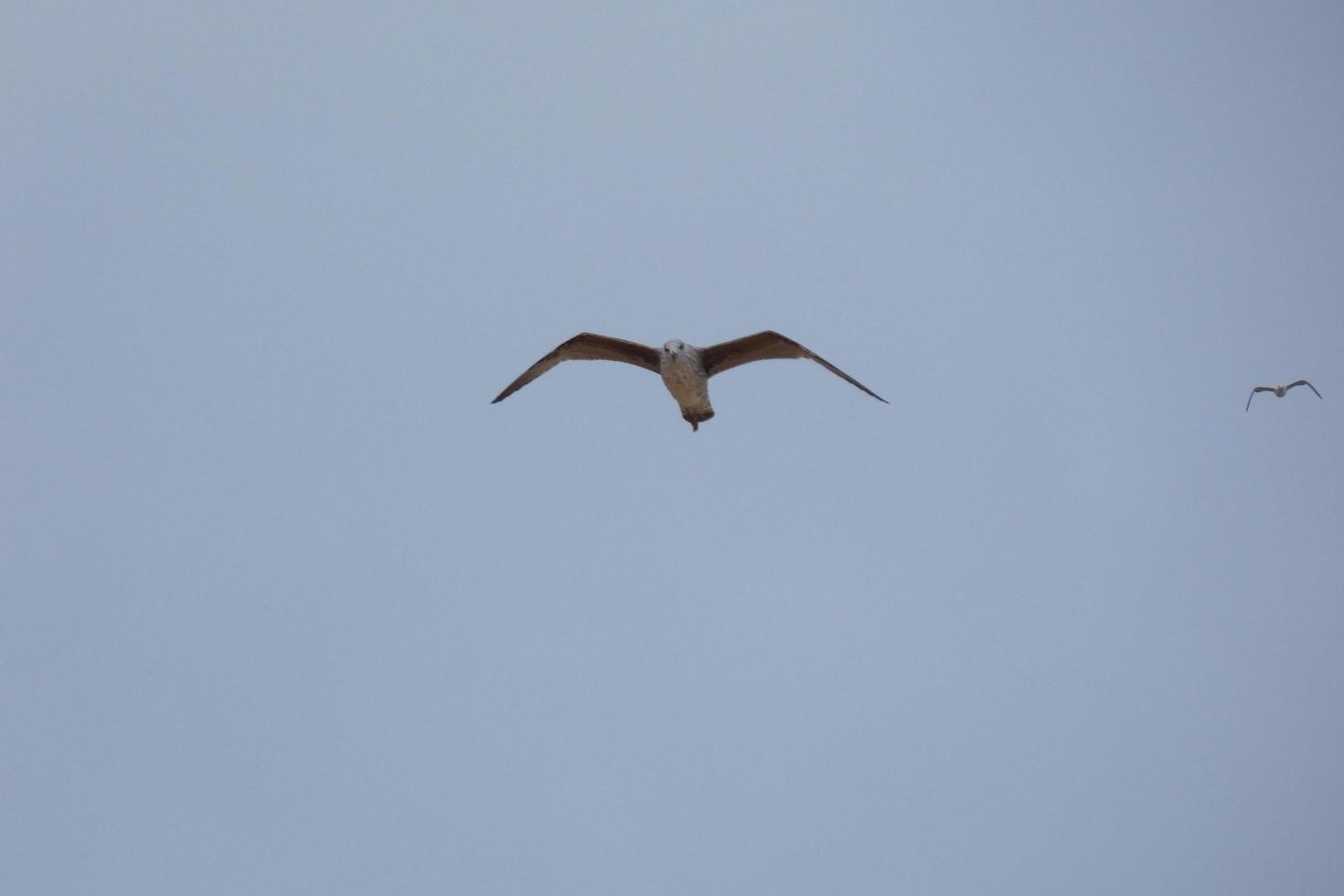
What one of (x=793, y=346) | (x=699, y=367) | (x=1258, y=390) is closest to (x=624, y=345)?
(x=699, y=367)

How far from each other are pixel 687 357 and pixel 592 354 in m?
3.53

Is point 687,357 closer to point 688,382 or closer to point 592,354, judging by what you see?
point 688,382

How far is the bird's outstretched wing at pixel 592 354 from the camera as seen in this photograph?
33656mm

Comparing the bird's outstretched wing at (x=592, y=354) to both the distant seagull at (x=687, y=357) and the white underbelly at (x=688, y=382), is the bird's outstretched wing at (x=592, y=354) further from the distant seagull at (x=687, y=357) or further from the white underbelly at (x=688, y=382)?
the white underbelly at (x=688, y=382)

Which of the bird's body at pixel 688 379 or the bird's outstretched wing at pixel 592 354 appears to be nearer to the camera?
the bird's body at pixel 688 379

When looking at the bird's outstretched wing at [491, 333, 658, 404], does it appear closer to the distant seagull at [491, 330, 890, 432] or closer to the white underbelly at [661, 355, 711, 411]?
the distant seagull at [491, 330, 890, 432]

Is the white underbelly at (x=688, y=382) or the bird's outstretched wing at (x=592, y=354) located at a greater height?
the bird's outstretched wing at (x=592, y=354)

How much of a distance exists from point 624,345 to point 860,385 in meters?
6.63

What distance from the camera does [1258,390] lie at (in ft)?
157

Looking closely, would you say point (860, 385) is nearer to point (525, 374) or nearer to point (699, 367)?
point (699, 367)

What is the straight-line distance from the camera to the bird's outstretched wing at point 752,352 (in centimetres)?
3259

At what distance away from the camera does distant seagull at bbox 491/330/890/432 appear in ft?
107

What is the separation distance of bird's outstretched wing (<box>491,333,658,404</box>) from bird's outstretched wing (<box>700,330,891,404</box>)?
155 cm

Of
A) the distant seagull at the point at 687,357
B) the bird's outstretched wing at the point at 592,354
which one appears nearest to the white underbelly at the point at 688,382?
the distant seagull at the point at 687,357
